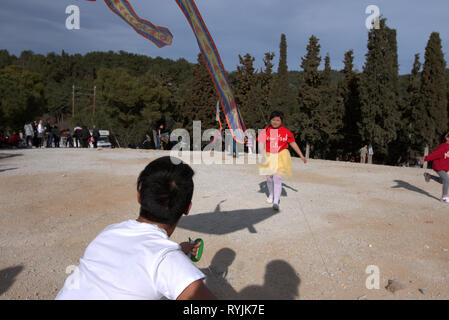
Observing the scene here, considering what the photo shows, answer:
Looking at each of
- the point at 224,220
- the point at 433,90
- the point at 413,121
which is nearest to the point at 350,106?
the point at 413,121

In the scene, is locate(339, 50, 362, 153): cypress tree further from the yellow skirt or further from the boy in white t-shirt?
the boy in white t-shirt

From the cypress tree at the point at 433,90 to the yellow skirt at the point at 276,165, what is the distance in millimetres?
24280

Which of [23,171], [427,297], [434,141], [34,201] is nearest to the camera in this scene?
[427,297]

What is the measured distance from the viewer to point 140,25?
275 inches

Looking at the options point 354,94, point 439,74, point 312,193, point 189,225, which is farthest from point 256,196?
point 354,94

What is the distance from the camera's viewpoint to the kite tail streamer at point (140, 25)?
6470 millimetres

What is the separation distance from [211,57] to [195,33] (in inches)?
26.5

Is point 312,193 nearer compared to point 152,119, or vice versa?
point 312,193

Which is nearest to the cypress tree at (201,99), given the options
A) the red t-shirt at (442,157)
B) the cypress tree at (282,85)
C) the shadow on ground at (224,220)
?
the cypress tree at (282,85)

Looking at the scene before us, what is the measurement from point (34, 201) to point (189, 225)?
366 cm

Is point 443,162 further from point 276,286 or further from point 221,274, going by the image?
point 221,274

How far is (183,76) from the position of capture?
7188 centimetres

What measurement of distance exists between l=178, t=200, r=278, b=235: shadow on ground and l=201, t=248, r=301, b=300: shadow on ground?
116cm
